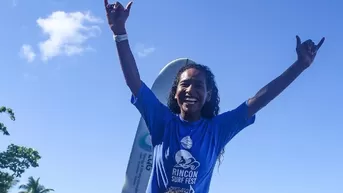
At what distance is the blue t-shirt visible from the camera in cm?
263

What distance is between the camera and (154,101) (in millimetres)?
2930

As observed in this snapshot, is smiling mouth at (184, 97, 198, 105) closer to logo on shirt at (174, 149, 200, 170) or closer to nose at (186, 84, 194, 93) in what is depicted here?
nose at (186, 84, 194, 93)

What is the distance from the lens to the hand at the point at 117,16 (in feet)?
9.44

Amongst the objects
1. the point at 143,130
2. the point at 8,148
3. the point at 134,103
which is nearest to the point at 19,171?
the point at 8,148

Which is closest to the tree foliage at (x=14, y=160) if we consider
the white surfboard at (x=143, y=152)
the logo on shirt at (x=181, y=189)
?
the white surfboard at (x=143, y=152)

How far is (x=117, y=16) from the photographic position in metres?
2.88

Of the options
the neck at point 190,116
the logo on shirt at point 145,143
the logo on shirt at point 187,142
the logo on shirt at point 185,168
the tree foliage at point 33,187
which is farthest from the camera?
the tree foliage at point 33,187

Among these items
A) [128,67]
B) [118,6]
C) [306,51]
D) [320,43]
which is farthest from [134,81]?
[320,43]

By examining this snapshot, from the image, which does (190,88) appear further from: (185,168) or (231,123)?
(185,168)

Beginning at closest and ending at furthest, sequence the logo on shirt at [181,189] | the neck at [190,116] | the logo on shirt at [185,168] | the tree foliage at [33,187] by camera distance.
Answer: the logo on shirt at [181,189], the logo on shirt at [185,168], the neck at [190,116], the tree foliage at [33,187]

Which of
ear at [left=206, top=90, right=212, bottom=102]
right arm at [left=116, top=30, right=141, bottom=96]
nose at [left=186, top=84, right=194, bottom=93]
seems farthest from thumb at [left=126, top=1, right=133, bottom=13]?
ear at [left=206, top=90, right=212, bottom=102]

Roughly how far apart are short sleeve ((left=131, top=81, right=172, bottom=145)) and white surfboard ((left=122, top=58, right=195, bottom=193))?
6.59 m

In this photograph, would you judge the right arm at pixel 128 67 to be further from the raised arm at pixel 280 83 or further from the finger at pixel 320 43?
the finger at pixel 320 43

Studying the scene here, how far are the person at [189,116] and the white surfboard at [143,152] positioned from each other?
6.51m
